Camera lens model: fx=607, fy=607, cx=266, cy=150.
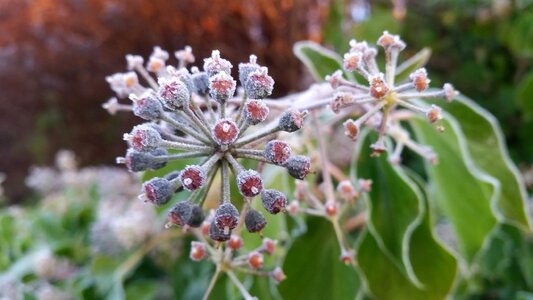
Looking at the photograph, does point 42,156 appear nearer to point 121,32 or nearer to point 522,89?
point 121,32

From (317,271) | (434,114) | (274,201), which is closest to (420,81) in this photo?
(434,114)

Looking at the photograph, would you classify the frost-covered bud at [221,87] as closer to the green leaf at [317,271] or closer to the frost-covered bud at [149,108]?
the frost-covered bud at [149,108]

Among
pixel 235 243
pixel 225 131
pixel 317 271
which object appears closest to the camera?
pixel 225 131

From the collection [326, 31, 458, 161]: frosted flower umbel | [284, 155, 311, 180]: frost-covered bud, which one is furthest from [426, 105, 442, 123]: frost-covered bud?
[284, 155, 311, 180]: frost-covered bud

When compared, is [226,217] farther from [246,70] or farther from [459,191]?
[459,191]

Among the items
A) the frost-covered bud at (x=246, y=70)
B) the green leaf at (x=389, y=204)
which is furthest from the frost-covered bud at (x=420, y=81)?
the green leaf at (x=389, y=204)
